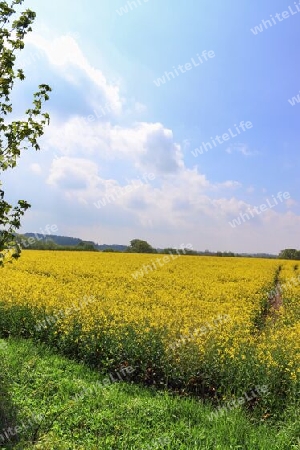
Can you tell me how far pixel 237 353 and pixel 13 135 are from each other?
6328mm

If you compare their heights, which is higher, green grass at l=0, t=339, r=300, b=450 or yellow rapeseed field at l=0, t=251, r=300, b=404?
yellow rapeseed field at l=0, t=251, r=300, b=404

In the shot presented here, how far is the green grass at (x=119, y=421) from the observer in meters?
5.74

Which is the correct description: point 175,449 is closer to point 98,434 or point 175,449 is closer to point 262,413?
point 98,434

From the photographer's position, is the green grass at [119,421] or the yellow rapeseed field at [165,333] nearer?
the green grass at [119,421]

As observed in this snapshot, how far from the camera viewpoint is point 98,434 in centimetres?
597

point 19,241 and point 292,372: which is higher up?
point 19,241

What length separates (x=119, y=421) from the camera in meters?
6.27

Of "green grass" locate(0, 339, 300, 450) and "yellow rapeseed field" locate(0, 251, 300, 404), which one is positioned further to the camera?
"yellow rapeseed field" locate(0, 251, 300, 404)

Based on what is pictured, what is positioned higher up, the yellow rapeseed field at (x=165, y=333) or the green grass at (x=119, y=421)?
the yellow rapeseed field at (x=165, y=333)

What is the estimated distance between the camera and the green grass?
5.74 m

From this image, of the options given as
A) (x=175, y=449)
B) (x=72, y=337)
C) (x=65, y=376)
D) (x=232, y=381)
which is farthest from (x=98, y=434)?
(x=72, y=337)

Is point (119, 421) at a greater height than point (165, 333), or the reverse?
point (165, 333)

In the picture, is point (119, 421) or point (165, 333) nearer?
point (119, 421)

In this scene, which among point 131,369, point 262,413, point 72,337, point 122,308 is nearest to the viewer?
point 262,413
